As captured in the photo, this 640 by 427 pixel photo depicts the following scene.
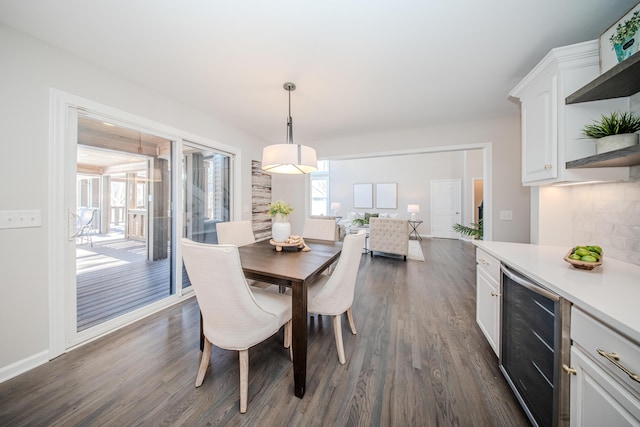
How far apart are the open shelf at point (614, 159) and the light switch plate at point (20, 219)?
369 cm

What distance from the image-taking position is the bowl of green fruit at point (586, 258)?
3.87 ft

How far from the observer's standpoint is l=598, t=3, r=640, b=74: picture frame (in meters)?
1.14

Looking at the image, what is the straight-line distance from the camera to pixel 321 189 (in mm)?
9484

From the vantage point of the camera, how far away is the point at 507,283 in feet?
4.67

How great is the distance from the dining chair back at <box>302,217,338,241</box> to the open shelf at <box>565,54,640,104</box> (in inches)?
88.1

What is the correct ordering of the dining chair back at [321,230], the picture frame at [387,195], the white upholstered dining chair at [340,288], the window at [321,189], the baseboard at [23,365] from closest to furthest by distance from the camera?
the baseboard at [23,365] < the white upholstered dining chair at [340,288] < the dining chair back at [321,230] < the picture frame at [387,195] < the window at [321,189]

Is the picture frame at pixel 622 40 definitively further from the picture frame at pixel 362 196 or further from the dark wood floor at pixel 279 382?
the picture frame at pixel 362 196

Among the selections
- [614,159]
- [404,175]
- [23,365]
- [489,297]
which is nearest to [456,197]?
[404,175]

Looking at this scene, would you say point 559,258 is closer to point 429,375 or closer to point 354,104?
point 429,375

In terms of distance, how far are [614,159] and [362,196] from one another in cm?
761

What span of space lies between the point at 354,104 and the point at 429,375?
278 cm

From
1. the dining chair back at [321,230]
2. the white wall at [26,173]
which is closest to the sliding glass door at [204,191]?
the white wall at [26,173]

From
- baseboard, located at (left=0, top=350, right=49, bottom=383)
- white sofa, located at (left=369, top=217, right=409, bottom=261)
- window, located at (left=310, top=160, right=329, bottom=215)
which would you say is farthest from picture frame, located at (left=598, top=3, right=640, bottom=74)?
window, located at (left=310, top=160, right=329, bottom=215)

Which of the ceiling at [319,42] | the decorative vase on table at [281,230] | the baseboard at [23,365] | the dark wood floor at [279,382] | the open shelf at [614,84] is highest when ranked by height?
the ceiling at [319,42]
